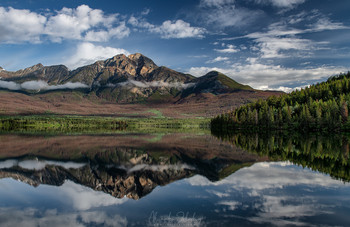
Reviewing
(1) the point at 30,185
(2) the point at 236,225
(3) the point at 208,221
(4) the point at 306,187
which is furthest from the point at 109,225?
(4) the point at 306,187

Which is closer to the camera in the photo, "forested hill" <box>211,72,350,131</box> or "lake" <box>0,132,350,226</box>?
"lake" <box>0,132,350,226</box>

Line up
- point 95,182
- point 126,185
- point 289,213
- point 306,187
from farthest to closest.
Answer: point 95,182 < point 126,185 < point 306,187 < point 289,213

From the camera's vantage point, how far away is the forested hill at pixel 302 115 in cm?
10619

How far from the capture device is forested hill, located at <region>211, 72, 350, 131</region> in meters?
106

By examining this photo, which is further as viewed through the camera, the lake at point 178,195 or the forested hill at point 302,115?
the forested hill at point 302,115

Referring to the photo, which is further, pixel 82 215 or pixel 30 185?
pixel 30 185

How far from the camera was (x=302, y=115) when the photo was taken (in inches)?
4515

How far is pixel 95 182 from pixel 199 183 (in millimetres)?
9439

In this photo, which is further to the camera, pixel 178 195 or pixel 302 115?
pixel 302 115

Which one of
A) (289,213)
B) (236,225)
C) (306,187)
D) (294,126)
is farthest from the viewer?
(294,126)

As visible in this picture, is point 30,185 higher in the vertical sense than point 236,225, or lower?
lower

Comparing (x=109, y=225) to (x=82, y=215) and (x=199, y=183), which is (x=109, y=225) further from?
(x=199, y=183)

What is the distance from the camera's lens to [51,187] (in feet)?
72.5

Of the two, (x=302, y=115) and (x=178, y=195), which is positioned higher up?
(x=302, y=115)
